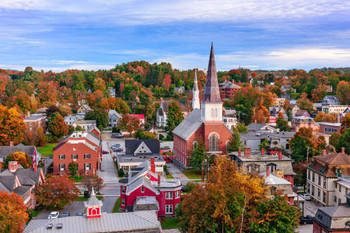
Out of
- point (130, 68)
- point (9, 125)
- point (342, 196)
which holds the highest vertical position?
point (130, 68)

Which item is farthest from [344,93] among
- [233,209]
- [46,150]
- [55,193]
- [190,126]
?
[233,209]

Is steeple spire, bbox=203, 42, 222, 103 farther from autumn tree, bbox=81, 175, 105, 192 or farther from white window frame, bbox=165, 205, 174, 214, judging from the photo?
white window frame, bbox=165, 205, 174, 214

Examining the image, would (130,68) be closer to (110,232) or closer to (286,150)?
Result: (286,150)

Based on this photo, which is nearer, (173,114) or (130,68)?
(173,114)

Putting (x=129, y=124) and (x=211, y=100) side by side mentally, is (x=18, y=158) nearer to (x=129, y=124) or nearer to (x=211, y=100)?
(x=211, y=100)

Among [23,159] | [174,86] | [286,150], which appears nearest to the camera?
A: [23,159]

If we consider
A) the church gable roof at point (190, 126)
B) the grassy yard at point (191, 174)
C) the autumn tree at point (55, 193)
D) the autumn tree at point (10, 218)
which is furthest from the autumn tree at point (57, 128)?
the autumn tree at point (10, 218)

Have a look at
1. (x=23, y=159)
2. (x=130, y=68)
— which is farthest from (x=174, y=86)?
(x=23, y=159)
